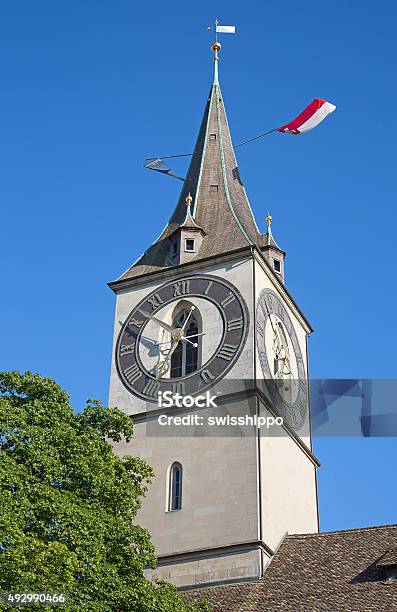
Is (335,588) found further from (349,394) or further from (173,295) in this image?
(173,295)

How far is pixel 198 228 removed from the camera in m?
30.3

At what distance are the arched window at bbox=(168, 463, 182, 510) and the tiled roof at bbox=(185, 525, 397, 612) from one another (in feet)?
7.86

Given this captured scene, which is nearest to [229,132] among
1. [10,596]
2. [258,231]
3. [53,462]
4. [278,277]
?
[258,231]

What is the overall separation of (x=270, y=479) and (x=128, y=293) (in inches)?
278

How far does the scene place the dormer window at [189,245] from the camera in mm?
29844

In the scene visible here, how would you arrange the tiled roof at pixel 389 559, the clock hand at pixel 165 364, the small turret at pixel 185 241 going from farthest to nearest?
the small turret at pixel 185 241 → the clock hand at pixel 165 364 → the tiled roof at pixel 389 559

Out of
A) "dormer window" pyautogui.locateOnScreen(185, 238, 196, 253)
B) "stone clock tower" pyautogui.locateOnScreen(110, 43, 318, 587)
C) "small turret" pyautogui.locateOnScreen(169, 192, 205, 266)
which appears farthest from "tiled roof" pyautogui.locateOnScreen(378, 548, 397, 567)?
"dormer window" pyautogui.locateOnScreen(185, 238, 196, 253)

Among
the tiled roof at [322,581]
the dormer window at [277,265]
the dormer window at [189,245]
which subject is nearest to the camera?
the tiled roof at [322,581]

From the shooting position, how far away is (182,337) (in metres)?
27.8

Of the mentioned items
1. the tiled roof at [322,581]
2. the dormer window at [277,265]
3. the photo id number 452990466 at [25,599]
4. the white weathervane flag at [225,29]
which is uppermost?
the white weathervane flag at [225,29]

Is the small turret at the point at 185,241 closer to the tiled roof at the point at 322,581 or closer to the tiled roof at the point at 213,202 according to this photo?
the tiled roof at the point at 213,202

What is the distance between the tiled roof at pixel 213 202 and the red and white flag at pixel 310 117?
7.01 feet

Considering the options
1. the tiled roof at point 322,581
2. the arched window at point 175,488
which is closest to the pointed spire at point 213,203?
the arched window at point 175,488

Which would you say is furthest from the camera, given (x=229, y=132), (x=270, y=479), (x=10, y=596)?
(x=229, y=132)
